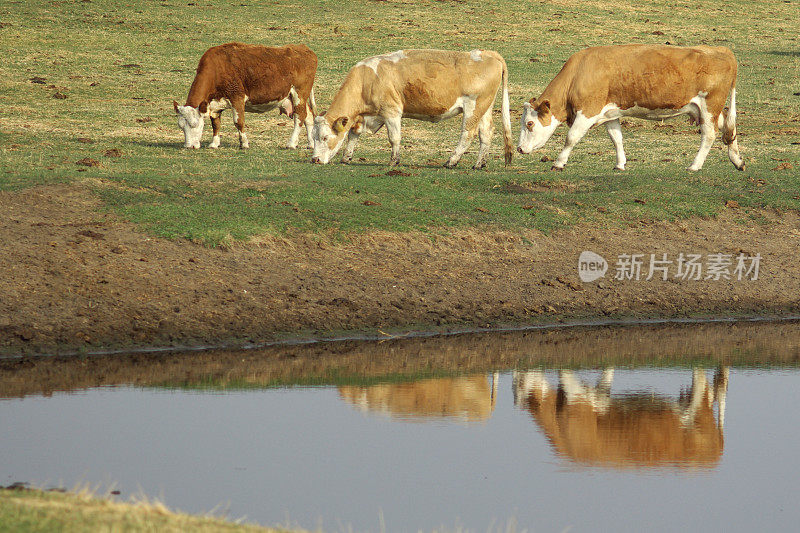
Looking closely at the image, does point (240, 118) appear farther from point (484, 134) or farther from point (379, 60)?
point (484, 134)

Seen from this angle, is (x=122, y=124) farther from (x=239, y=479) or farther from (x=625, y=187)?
(x=239, y=479)

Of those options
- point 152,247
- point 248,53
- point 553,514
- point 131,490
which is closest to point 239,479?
point 131,490

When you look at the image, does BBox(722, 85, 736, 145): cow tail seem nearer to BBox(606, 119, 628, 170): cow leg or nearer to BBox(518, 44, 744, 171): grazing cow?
BBox(518, 44, 744, 171): grazing cow

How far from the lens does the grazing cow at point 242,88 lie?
21.4m

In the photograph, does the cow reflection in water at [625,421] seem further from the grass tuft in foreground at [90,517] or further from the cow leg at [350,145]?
the cow leg at [350,145]

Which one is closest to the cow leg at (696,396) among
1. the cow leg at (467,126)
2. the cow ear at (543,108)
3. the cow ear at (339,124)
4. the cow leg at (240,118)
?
the cow ear at (543,108)

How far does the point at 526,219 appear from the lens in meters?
15.4

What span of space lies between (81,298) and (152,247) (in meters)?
1.53

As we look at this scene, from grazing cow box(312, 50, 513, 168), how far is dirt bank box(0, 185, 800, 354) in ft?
14.6

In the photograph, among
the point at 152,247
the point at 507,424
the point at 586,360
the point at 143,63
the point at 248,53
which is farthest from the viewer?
the point at 143,63

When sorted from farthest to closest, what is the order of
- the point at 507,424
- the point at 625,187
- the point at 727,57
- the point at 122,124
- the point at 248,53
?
1. the point at 122,124
2. the point at 248,53
3. the point at 727,57
4. the point at 625,187
5. the point at 507,424

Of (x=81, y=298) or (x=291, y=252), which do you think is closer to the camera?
(x=81, y=298)

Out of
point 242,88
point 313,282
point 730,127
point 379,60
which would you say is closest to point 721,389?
point 313,282

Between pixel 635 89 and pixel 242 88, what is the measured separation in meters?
7.52
